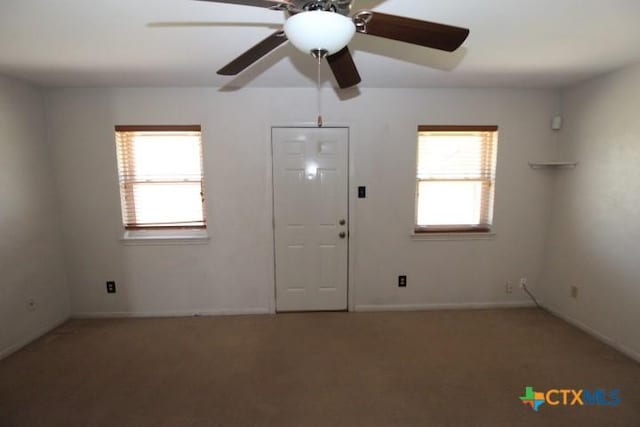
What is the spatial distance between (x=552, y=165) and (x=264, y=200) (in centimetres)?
297

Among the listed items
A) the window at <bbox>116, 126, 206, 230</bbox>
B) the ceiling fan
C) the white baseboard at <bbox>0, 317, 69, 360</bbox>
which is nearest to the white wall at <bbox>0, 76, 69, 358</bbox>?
the white baseboard at <bbox>0, 317, 69, 360</bbox>

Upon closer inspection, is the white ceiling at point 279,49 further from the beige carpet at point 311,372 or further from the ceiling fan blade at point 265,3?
the beige carpet at point 311,372

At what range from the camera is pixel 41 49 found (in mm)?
1991

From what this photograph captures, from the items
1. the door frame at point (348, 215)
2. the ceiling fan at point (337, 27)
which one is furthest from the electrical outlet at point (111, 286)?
the ceiling fan at point (337, 27)

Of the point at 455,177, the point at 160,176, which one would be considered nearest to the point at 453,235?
the point at 455,177

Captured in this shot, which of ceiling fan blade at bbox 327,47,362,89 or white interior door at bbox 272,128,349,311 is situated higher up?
ceiling fan blade at bbox 327,47,362,89

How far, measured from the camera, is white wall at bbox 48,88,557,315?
9.49 ft

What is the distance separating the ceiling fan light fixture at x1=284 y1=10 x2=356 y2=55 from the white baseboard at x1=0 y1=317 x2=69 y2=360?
10.9 ft

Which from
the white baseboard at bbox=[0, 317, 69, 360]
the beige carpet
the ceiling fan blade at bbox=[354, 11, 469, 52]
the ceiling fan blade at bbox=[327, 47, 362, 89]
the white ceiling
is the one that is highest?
the white ceiling

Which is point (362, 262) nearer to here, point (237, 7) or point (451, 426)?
point (451, 426)

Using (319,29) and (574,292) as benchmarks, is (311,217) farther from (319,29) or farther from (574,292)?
(574,292)

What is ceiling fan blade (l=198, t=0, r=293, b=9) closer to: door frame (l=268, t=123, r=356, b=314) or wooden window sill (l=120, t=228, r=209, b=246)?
door frame (l=268, t=123, r=356, b=314)

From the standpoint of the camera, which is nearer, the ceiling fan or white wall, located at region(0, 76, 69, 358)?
the ceiling fan

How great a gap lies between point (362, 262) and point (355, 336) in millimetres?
760
